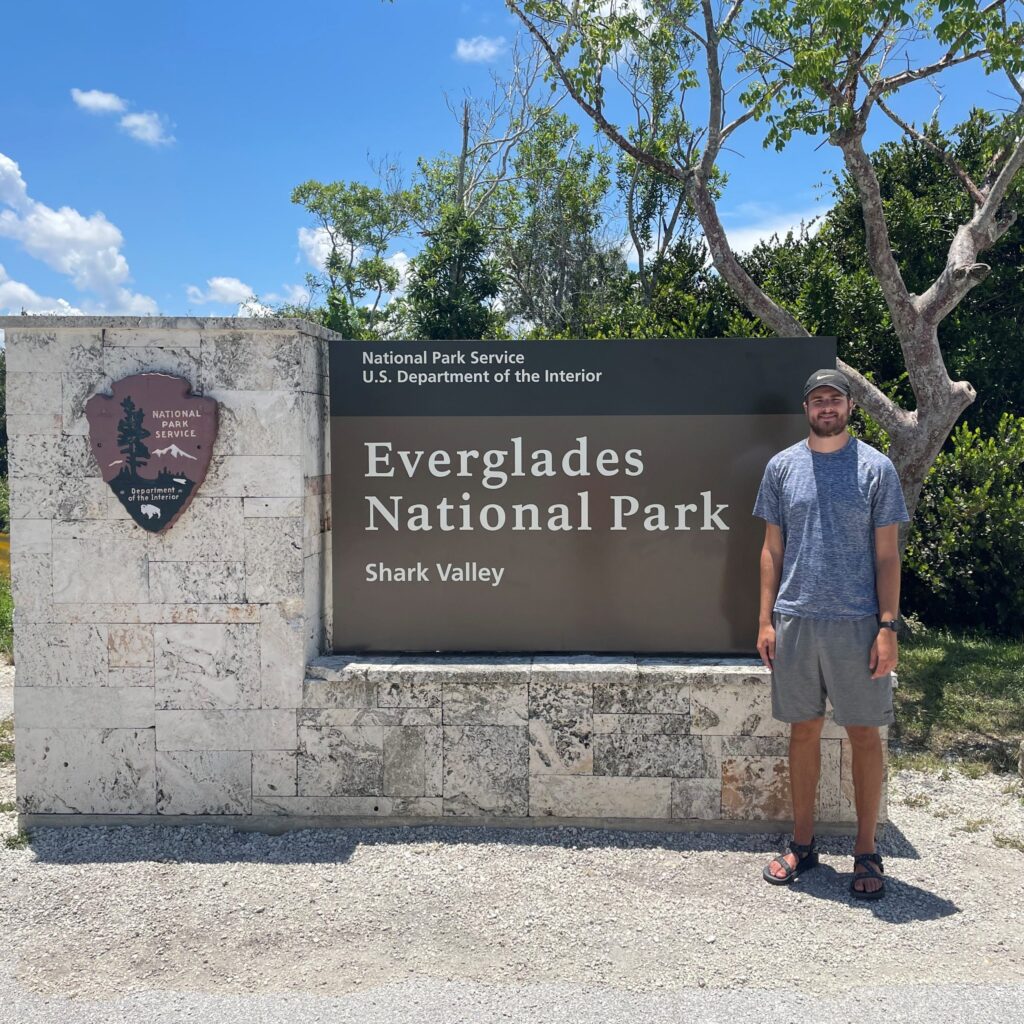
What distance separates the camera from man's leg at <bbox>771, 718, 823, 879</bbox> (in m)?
3.83

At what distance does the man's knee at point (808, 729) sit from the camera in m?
3.80

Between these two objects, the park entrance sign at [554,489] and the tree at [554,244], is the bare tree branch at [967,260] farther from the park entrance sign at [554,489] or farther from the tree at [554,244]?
the tree at [554,244]

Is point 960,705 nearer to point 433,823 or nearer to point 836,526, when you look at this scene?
point 836,526

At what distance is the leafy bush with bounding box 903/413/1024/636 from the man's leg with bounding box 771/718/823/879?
18.1 feet

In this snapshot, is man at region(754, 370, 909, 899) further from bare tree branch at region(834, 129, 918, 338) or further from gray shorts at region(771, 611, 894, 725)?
bare tree branch at region(834, 129, 918, 338)

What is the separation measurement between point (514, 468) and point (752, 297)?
13.6ft

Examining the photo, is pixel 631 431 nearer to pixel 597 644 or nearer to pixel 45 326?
pixel 597 644

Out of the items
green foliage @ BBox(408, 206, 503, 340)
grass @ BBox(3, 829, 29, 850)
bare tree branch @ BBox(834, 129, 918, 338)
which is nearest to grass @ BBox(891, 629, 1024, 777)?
bare tree branch @ BBox(834, 129, 918, 338)

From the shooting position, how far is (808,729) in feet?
12.5

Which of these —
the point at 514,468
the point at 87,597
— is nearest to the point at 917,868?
the point at 514,468

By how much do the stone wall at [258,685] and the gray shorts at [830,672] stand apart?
14.1 inches

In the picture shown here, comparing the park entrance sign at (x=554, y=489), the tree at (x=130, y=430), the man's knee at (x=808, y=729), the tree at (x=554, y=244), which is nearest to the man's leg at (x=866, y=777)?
the man's knee at (x=808, y=729)

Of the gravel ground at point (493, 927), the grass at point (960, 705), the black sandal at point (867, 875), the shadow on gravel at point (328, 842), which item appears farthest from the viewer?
the grass at point (960, 705)

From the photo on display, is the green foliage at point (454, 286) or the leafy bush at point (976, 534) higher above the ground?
the green foliage at point (454, 286)
